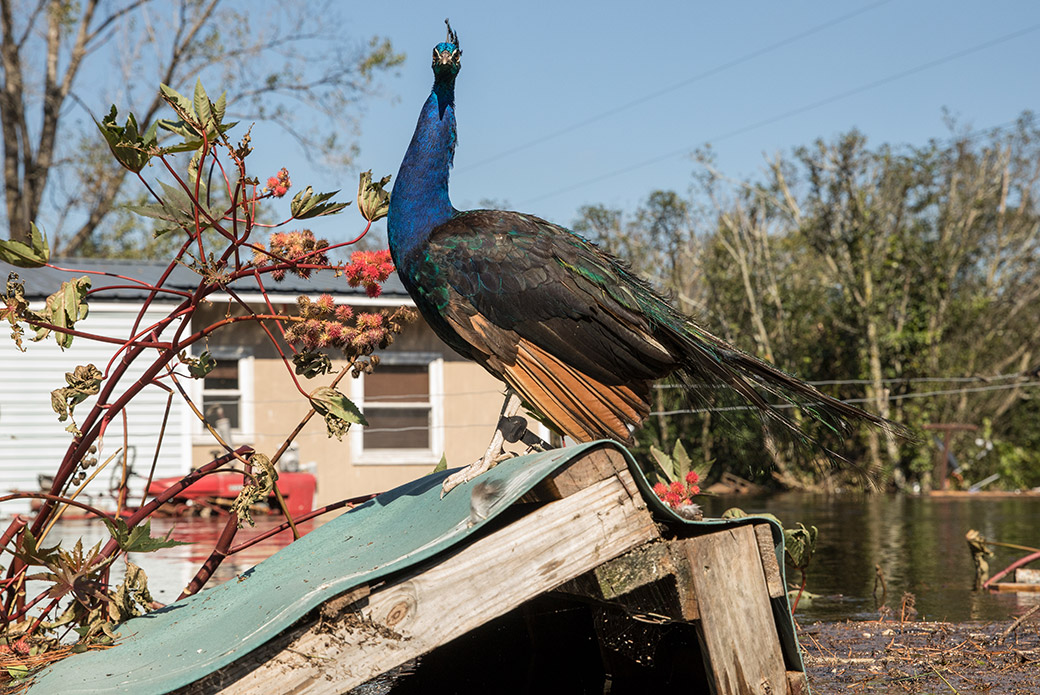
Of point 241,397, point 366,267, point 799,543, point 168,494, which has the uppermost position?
point 366,267

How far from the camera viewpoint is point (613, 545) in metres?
2.57

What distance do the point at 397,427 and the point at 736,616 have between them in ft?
39.4

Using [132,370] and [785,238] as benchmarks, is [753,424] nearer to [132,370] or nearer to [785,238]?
[132,370]

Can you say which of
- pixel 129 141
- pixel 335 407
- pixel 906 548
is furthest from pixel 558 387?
pixel 906 548

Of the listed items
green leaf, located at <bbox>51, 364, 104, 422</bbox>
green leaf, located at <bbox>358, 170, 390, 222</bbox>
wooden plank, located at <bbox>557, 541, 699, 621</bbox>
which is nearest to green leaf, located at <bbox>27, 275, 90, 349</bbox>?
green leaf, located at <bbox>51, 364, 104, 422</bbox>

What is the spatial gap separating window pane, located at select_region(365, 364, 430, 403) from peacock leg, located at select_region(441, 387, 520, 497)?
10849 mm

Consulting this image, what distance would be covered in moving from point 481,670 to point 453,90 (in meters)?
2.35

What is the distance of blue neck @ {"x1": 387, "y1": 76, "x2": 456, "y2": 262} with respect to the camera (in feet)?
12.4

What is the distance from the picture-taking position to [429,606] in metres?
2.47

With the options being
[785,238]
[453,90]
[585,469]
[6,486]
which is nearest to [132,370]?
[6,486]

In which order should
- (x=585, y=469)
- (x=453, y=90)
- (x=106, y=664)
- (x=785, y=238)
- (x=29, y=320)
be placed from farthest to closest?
(x=785, y=238) → (x=453, y=90) → (x=29, y=320) → (x=106, y=664) → (x=585, y=469)

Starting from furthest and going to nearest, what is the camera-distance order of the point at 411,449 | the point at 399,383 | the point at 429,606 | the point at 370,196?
the point at 399,383 → the point at 411,449 → the point at 370,196 → the point at 429,606

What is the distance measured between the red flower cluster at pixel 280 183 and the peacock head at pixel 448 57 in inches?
35.6

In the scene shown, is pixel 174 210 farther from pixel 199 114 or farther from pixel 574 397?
pixel 574 397
